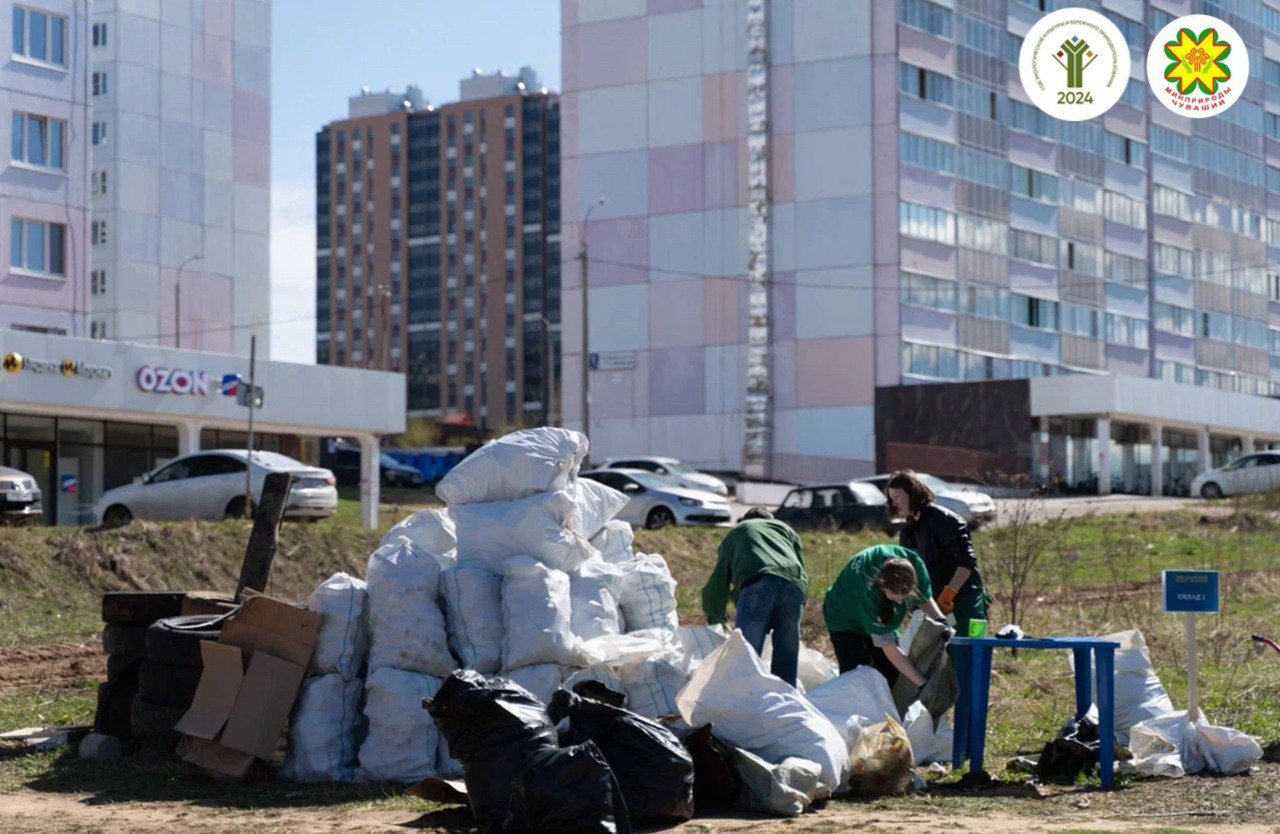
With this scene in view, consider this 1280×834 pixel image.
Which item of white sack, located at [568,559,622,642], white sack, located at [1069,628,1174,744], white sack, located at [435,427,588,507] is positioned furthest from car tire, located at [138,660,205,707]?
white sack, located at [1069,628,1174,744]

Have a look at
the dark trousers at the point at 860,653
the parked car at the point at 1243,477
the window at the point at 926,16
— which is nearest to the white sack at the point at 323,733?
the dark trousers at the point at 860,653

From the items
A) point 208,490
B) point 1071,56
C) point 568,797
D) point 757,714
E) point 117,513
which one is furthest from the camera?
point 1071,56

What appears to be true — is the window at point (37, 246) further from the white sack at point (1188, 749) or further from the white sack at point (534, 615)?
the white sack at point (1188, 749)

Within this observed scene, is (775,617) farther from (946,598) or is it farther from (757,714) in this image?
(757,714)

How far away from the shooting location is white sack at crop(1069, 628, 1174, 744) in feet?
36.4

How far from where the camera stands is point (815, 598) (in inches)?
846

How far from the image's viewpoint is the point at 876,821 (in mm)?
8984

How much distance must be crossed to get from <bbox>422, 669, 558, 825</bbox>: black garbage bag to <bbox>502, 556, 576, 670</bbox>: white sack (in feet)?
4.81

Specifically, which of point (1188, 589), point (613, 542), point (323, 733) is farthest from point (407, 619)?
point (1188, 589)

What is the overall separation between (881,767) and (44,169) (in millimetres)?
41135

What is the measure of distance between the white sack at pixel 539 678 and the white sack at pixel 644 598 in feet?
3.85

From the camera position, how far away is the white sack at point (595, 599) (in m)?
11.3

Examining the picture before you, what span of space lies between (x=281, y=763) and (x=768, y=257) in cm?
5541

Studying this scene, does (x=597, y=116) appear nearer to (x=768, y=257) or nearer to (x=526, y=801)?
(x=768, y=257)
